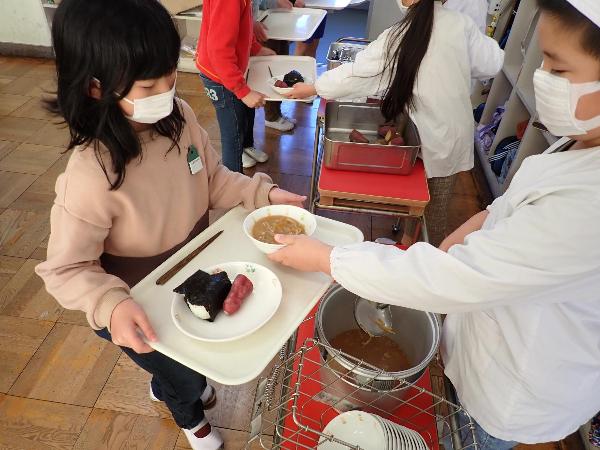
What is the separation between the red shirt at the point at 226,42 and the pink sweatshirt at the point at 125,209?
770mm

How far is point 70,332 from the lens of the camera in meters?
1.63

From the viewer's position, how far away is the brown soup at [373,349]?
74 cm

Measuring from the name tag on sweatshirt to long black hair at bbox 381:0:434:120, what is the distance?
2.57ft

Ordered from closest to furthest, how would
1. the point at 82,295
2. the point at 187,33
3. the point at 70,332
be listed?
the point at 82,295 < the point at 70,332 < the point at 187,33

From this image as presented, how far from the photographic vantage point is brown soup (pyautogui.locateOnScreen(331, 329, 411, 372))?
0.74m

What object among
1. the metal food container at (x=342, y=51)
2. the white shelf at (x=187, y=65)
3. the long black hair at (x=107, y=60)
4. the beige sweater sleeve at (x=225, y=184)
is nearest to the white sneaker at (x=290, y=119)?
the metal food container at (x=342, y=51)

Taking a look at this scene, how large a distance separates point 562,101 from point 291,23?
6.75 ft

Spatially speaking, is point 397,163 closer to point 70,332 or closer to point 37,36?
point 70,332

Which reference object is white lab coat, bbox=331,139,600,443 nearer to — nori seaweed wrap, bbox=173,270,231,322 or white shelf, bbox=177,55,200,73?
nori seaweed wrap, bbox=173,270,231,322

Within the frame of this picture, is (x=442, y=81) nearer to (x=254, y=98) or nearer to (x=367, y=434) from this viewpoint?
(x=254, y=98)

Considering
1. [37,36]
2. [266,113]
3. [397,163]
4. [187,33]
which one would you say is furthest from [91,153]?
[37,36]

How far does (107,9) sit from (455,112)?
116 centimetres

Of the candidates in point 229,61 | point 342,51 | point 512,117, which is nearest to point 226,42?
point 229,61

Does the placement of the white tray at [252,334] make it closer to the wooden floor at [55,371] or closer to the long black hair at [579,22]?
the wooden floor at [55,371]
